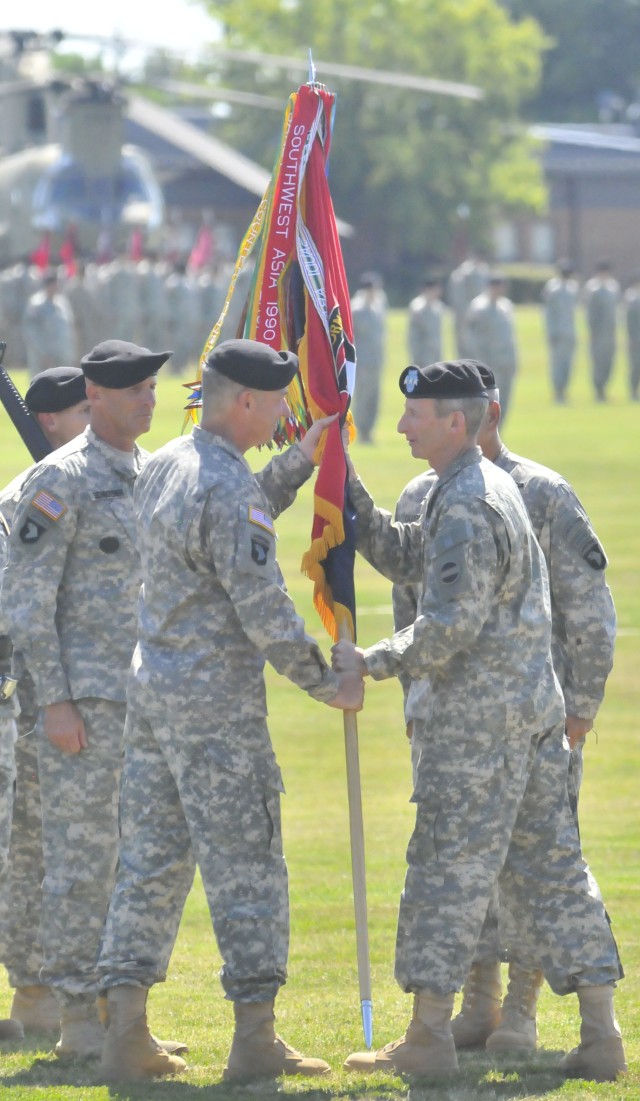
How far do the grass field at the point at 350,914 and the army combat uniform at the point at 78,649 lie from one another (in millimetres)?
441

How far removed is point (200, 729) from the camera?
5.62 meters

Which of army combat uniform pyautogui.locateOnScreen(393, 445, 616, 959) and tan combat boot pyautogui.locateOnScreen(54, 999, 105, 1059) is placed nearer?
tan combat boot pyautogui.locateOnScreen(54, 999, 105, 1059)

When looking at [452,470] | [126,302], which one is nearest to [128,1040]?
[452,470]

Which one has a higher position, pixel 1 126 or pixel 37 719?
pixel 1 126

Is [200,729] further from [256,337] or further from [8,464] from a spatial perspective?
[8,464]

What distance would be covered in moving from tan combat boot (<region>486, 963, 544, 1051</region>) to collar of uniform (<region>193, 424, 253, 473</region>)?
5.98ft

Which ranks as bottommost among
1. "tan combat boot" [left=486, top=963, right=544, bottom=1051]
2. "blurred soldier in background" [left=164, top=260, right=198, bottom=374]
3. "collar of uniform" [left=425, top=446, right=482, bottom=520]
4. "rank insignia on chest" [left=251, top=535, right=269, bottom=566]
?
"tan combat boot" [left=486, top=963, right=544, bottom=1051]

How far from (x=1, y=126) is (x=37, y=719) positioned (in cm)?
3966

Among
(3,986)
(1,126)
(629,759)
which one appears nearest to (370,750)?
(629,759)

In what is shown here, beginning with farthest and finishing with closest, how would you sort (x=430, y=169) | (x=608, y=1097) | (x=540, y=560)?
(x=430, y=169) → (x=540, y=560) → (x=608, y=1097)

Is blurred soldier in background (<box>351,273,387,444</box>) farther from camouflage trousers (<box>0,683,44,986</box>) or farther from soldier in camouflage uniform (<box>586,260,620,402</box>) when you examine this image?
camouflage trousers (<box>0,683,44,986</box>)

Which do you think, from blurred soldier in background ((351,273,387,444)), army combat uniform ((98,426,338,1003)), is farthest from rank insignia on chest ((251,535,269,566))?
blurred soldier in background ((351,273,387,444))

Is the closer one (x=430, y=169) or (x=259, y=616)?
(x=259, y=616)

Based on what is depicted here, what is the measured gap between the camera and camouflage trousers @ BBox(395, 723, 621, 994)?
18.5ft
